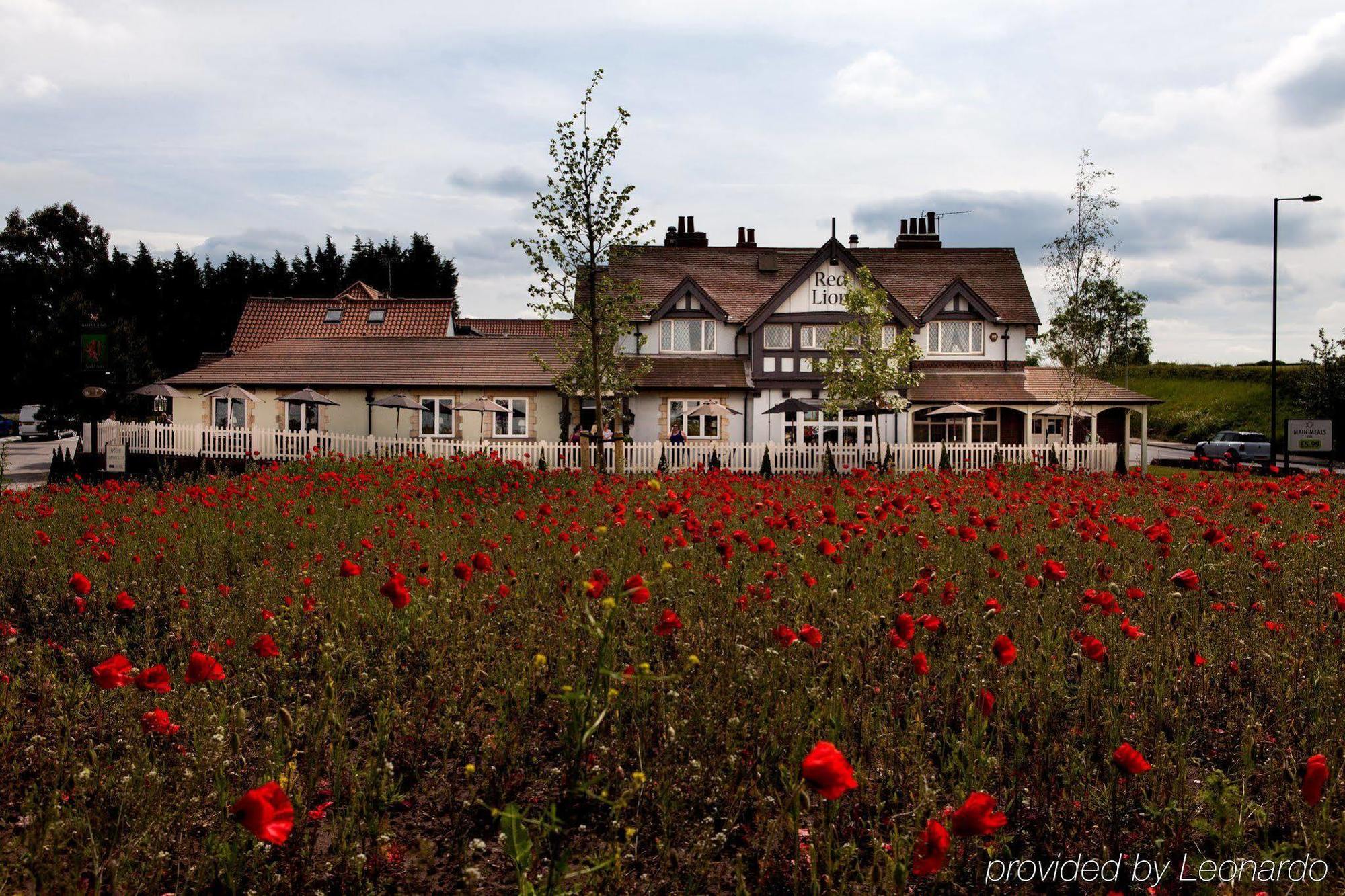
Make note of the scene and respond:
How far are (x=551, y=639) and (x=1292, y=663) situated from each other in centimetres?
370

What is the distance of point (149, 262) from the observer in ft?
175

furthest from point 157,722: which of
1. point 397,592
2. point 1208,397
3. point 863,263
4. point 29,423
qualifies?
point 1208,397

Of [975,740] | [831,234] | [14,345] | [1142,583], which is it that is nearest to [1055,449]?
[831,234]

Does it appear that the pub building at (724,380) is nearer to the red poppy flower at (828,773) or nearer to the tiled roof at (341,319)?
the tiled roof at (341,319)

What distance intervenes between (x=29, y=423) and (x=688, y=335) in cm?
4111

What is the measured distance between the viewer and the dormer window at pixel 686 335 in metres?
33.9

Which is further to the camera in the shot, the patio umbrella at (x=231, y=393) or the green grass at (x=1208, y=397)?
the green grass at (x=1208, y=397)

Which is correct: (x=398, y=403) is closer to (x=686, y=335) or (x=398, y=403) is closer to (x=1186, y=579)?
(x=686, y=335)

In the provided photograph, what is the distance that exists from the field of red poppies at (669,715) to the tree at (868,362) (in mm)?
21181

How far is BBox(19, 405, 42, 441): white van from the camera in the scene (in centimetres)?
5075

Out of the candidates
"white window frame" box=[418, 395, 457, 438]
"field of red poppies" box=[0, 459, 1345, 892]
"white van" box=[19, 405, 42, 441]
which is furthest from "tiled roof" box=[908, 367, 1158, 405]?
"white van" box=[19, 405, 42, 441]

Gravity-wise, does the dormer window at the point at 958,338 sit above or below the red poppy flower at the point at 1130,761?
above

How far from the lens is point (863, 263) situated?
35.0m

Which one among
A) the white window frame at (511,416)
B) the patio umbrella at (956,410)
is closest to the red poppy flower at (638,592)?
the patio umbrella at (956,410)
